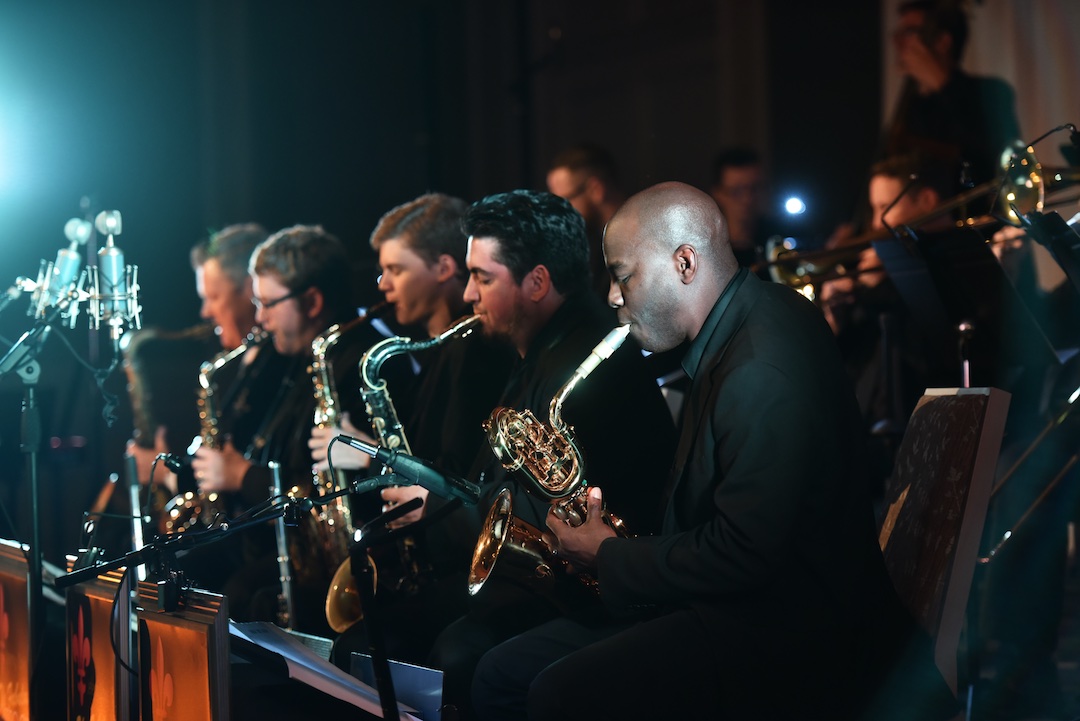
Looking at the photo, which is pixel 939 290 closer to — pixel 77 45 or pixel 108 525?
pixel 108 525

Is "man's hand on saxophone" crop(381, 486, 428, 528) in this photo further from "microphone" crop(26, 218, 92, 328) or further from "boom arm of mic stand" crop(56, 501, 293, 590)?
"microphone" crop(26, 218, 92, 328)

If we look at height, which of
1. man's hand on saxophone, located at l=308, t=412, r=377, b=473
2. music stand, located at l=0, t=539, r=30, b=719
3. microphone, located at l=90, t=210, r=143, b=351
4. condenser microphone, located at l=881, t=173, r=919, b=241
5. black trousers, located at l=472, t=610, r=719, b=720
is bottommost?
music stand, located at l=0, t=539, r=30, b=719

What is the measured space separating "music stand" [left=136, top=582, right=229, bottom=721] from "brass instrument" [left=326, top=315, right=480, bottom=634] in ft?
2.86

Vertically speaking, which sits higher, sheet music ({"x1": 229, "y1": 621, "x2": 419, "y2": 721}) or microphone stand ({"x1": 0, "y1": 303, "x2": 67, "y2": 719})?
microphone stand ({"x1": 0, "y1": 303, "x2": 67, "y2": 719})

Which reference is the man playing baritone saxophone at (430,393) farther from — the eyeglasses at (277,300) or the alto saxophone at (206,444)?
the alto saxophone at (206,444)

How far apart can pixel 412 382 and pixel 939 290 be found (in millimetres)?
1706

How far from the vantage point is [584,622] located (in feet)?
8.86

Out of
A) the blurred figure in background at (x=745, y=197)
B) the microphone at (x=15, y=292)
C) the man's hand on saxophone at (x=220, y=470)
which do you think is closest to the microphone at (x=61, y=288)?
the microphone at (x=15, y=292)

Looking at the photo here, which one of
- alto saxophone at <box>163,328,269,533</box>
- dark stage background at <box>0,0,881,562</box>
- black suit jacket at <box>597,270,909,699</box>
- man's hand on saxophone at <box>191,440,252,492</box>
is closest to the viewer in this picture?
black suit jacket at <box>597,270,909,699</box>

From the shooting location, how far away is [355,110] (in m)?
7.80

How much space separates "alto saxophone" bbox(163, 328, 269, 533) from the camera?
15.3 feet

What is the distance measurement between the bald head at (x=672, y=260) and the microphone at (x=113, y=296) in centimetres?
171

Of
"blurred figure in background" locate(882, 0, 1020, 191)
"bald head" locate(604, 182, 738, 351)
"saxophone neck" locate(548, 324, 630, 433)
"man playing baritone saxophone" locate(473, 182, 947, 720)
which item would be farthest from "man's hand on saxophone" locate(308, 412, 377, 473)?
"blurred figure in background" locate(882, 0, 1020, 191)

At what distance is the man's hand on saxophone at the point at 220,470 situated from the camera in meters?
4.44
